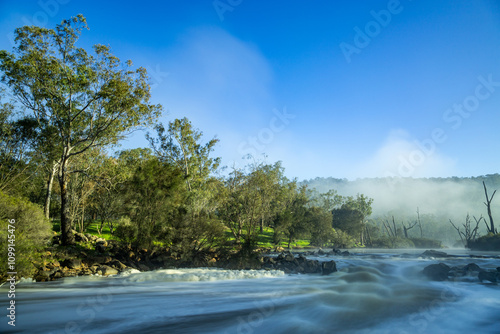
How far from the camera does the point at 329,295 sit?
36.6 feet

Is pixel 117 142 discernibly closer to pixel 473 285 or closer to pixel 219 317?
pixel 219 317

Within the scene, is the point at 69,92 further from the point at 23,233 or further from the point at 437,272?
the point at 437,272

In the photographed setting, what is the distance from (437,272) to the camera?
51.8 feet

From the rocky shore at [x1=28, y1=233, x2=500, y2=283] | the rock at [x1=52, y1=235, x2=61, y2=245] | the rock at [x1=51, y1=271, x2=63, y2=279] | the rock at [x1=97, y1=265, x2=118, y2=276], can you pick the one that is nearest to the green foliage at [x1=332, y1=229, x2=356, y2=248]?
the rocky shore at [x1=28, y1=233, x2=500, y2=283]

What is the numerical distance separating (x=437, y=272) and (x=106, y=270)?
2065 centimetres

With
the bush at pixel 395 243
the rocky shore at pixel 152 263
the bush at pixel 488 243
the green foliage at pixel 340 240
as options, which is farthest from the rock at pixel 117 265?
the bush at pixel 395 243

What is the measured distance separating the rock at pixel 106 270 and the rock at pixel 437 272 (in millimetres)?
19754

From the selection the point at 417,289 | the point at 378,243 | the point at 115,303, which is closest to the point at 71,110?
the point at 115,303

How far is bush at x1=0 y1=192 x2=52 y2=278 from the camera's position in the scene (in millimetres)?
11062

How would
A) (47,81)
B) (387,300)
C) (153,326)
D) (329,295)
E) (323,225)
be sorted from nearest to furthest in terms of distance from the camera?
(153,326)
(387,300)
(329,295)
(47,81)
(323,225)

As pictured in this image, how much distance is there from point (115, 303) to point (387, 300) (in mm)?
10341

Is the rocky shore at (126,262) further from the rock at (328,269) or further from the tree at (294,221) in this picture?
the tree at (294,221)

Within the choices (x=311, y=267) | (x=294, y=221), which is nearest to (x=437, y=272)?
(x=311, y=267)

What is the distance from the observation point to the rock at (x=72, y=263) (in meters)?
15.6
